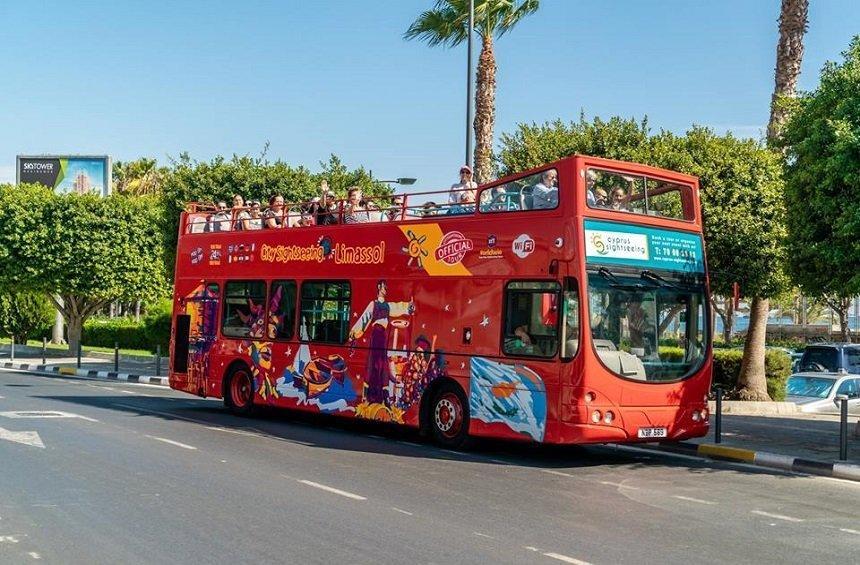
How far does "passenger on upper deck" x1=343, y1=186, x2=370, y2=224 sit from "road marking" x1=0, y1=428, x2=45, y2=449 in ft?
19.5

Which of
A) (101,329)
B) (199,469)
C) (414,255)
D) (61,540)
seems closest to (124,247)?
(101,329)

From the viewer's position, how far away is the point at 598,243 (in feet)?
42.4

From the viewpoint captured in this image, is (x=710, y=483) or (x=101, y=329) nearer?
(x=710, y=483)

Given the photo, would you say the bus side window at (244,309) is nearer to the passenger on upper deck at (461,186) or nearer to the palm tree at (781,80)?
the passenger on upper deck at (461,186)

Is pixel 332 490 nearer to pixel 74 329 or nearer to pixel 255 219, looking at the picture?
pixel 255 219

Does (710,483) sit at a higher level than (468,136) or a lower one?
lower

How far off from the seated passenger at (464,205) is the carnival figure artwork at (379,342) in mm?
1640

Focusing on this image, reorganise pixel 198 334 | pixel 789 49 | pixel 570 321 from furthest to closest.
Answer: pixel 789 49 < pixel 198 334 < pixel 570 321

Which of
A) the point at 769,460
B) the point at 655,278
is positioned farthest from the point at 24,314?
the point at 769,460

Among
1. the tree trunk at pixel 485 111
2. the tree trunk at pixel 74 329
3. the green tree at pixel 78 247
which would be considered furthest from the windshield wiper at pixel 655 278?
the tree trunk at pixel 74 329

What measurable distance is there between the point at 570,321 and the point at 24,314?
4879cm

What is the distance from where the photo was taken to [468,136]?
22125 millimetres

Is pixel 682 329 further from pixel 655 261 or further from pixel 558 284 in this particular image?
pixel 558 284

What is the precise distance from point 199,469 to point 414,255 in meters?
5.15
